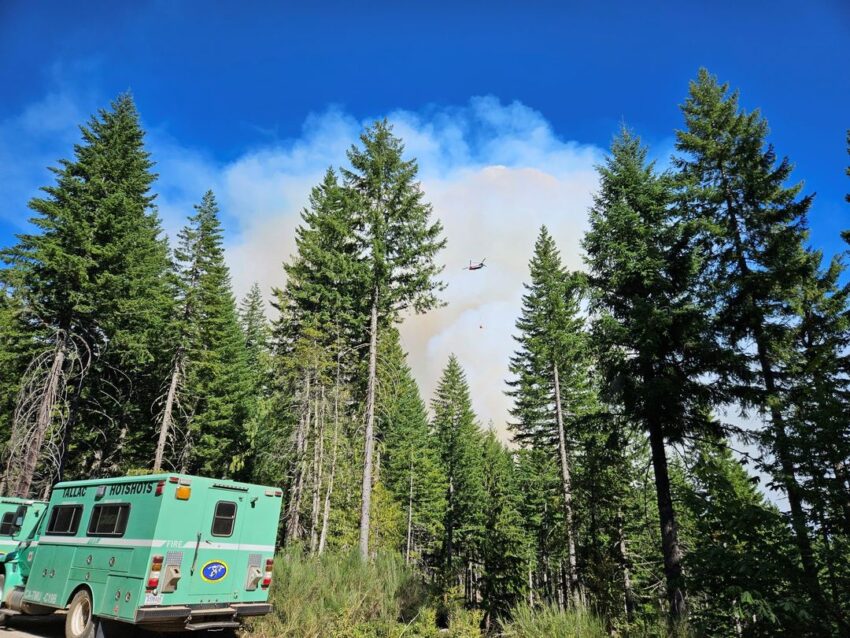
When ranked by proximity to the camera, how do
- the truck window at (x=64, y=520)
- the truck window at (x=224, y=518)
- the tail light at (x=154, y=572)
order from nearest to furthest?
the tail light at (x=154, y=572) → the truck window at (x=224, y=518) → the truck window at (x=64, y=520)

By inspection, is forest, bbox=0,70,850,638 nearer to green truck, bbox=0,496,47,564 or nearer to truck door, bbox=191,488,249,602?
truck door, bbox=191,488,249,602

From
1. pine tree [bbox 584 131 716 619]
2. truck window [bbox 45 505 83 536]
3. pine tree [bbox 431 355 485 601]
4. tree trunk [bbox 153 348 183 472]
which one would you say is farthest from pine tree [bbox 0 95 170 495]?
pine tree [bbox 431 355 485 601]

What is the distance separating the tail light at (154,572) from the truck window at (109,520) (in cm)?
118

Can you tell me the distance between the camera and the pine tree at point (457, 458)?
146 ft

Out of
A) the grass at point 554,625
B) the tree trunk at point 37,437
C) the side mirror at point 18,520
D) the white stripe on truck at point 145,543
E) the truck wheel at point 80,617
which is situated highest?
the tree trunk at point 37,437

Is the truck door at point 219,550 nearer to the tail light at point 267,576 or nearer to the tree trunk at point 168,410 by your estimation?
the tail light at point 267,576

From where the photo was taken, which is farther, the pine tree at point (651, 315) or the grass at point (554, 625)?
the pine tree at point (651, 315)

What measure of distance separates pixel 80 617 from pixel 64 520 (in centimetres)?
224

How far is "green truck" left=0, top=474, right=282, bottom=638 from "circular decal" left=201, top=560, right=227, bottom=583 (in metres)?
0.02

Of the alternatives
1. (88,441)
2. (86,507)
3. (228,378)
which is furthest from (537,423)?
(88,441)

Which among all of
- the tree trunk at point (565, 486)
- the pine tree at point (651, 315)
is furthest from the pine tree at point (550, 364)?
the pine tree at point (651, 315)

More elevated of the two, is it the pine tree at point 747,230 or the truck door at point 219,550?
the pine tree at point 747,230

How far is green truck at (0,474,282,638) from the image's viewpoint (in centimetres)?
809

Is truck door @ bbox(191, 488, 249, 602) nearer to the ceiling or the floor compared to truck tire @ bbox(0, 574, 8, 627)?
nearer to the ceiling
